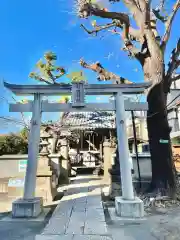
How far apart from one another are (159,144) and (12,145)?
10822mm

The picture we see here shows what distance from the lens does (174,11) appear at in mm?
7387

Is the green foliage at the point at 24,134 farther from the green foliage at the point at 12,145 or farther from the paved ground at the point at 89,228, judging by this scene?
the paved ground at the point at 89,228

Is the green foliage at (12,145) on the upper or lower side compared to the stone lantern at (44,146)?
upper

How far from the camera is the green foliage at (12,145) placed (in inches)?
556

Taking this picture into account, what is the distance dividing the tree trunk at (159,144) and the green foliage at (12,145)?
1039cm

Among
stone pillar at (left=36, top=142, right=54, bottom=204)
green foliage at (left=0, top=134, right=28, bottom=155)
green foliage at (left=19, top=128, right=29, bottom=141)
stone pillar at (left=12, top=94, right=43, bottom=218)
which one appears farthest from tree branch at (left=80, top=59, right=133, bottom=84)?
green foliage at (left=19, top=128, right=29, bottom=141)

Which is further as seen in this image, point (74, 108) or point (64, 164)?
point (64, 164)

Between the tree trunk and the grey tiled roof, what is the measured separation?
24.7ft

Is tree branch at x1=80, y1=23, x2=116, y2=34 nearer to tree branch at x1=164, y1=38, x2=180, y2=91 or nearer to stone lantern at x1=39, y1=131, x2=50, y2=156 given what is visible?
tree branch at x1=164, y1=38, x2=180, y2=91

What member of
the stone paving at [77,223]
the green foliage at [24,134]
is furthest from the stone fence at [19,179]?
the green foliage at [24,134]

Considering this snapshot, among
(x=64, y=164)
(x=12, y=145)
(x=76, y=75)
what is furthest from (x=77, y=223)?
(x=12, y=145)

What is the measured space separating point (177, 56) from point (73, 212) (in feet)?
20.3

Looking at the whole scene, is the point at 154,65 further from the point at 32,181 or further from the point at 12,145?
the point at 12,145

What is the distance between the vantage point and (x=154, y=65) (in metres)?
7.18
